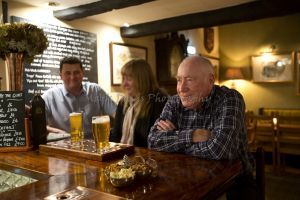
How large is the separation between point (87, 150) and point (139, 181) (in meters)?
0.52

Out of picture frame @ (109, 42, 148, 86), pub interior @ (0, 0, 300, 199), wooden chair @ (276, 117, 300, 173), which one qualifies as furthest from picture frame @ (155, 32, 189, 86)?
wooden chair @ (276, 117, 300, 173)

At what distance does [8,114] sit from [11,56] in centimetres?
35

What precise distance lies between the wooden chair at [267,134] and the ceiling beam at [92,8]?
2729mm

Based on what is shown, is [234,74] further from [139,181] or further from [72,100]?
[139,181]

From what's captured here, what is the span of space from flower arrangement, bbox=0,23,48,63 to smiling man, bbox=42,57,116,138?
982 millimetres

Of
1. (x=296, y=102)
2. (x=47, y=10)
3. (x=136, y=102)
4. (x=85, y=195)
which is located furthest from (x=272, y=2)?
(x=296, y=102)

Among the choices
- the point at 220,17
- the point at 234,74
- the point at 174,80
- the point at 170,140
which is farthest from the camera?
the point at 234,74

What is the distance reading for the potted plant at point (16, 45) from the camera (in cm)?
171

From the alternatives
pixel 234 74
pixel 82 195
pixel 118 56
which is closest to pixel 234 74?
pixel 234 74

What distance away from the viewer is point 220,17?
3400 millimetres

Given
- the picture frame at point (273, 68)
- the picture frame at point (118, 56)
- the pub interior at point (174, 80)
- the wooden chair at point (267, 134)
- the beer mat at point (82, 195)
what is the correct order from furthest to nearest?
the picture frame at point (273, 68) → the wooden chair at point (267, 134) → the picture frame at point (118, 56) → the pub interior at point (174, 80) → the beer mat at point (82, 195)

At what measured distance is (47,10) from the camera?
10.6ft

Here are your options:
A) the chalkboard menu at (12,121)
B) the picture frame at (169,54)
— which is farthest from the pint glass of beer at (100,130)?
the picture frame at (169,54)

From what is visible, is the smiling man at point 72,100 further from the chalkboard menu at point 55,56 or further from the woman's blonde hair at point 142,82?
the woman's blonde hair at point 142,82
